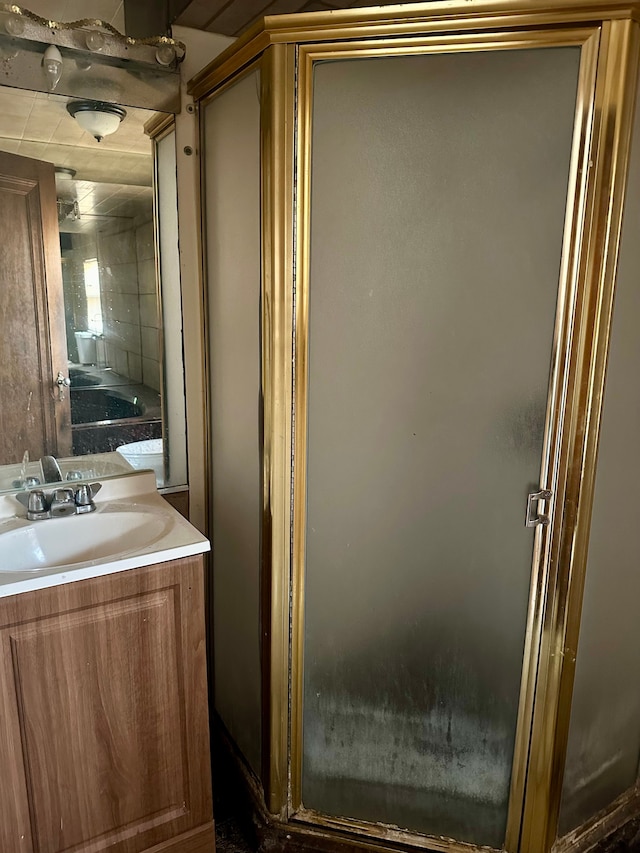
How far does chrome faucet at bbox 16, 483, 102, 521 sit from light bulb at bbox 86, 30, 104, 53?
3.63ft

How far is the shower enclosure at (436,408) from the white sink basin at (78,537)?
0.26m

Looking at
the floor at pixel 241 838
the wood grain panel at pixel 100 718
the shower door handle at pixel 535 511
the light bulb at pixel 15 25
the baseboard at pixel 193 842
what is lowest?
the floor at pixel 241 838

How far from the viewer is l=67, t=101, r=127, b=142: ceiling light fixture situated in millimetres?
1597

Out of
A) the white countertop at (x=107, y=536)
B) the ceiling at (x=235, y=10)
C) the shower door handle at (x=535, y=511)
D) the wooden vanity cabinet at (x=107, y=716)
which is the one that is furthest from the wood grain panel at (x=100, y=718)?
the ceiling at (x=235, y=10)

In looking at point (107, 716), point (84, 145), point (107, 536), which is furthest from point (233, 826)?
point (84, 145)

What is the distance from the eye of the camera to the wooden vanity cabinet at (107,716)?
1305 millimetres

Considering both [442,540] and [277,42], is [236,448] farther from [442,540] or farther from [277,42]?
[277,42]

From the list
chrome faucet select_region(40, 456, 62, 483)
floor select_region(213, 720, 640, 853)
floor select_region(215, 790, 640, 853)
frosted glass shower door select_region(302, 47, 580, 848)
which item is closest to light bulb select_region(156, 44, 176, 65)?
frosted glass shower door select_region(302, 47, 580, 848)

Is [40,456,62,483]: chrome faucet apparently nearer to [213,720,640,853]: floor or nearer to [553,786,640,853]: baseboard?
[213,720,640,853]: floor

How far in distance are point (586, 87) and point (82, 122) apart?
3.96 ft

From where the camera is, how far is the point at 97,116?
1.62 meters

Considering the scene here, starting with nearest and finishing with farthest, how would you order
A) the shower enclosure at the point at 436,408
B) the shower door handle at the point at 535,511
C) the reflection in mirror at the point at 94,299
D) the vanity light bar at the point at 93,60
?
the shower enclosure at the point at 436,408 < the shower door handle at the point at 535,511 < the vanity light bar at the point at 93,60 < the reflection in mirror at the point at 94,299

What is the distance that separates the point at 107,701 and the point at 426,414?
967mm

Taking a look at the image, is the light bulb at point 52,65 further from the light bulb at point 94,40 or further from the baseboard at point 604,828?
the baseboard at point 604,828
